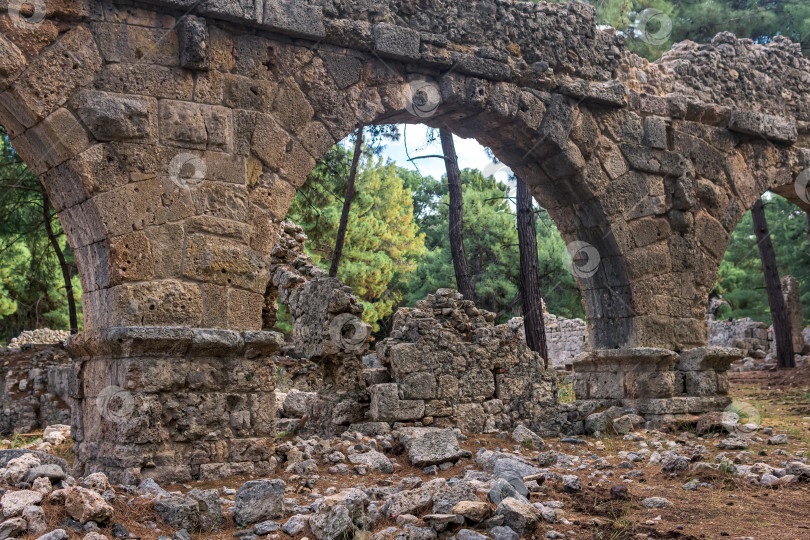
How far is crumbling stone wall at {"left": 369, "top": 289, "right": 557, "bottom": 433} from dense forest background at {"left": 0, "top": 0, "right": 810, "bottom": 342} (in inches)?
211

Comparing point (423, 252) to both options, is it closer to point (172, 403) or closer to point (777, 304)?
point (777, 304)

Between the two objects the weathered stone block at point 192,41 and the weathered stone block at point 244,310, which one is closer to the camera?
the weathered stone block at point 192,41

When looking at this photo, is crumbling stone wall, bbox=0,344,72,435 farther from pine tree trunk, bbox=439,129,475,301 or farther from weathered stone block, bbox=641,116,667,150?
weathered stone block, bbox=641,116,667,150

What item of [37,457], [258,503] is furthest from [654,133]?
[37,457]

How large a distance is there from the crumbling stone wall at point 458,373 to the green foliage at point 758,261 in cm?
1360

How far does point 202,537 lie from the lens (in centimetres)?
358

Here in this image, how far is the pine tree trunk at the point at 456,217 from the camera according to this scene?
38.7 ft

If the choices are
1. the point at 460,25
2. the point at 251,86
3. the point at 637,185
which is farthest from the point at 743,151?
the point at 251,86

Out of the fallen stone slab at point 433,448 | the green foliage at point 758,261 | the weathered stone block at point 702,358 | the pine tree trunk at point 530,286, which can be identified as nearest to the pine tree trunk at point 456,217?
the pine tree trunk at point 530,286

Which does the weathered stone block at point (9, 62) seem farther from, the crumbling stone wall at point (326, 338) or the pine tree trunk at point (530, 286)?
the pine tree trunk at point (530, 286)

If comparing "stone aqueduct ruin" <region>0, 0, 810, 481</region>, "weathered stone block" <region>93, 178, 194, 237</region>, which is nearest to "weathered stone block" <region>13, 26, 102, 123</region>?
"stone aqueduct ruin" <region>0, 0, 810, 481</region>

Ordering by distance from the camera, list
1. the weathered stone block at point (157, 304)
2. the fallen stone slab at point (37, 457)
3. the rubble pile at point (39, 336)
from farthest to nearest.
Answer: the rubble pile at point (39, 336) < the weathered stone block at point (157, 304) < the fallen stone slab at point (37, 457)

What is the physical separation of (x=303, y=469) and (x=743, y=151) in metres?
6.07

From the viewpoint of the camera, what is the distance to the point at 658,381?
7.37 meters
